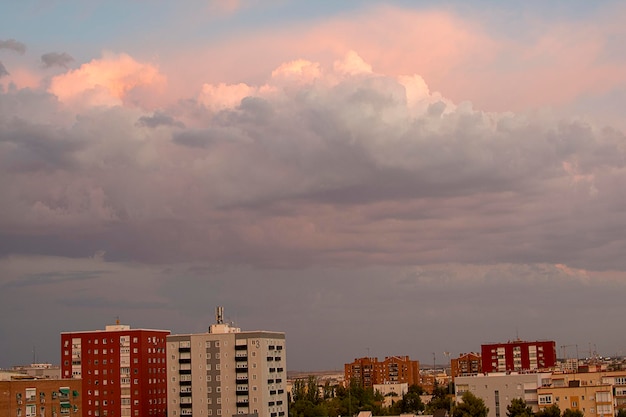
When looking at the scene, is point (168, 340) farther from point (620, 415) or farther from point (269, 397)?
point (620, 415)

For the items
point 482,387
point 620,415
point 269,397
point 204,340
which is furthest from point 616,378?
point 204,340

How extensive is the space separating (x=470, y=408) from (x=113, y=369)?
5815 cm

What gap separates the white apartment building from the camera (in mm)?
126125

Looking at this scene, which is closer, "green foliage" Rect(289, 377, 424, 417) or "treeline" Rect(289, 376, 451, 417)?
"green foliage" Rect(289, 377, 424, 417)

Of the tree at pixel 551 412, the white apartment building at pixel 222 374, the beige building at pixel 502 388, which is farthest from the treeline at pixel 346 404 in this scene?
the tree at pixel 551 412

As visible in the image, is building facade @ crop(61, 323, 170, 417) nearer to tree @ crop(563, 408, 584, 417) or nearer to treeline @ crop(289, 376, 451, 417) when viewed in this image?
treeline @ crop(289, 376, 451, 417)

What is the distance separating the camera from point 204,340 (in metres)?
129

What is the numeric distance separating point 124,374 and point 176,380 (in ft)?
59.4

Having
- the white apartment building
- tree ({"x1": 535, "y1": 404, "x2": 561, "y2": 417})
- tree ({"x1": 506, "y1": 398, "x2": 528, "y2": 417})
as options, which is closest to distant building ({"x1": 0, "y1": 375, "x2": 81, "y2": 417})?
the white apartment building

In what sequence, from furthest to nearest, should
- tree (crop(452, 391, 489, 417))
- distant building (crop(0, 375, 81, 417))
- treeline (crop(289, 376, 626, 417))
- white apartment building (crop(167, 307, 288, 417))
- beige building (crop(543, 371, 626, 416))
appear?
white apartment building (crop(167, 307, 288, 417)) → tree (crop(452, 391, 489, 417)) → treeline (crop(289, 376, 626, 417)) → beige building (crop(543, 371, 626, 416)) → distant building (crop(0, 375, 81, 417))

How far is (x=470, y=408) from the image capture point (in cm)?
12069

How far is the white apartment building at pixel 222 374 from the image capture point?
126 m

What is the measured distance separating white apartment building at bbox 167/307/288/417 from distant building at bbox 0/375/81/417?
3212cm

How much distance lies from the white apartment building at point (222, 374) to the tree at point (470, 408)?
2643cm
